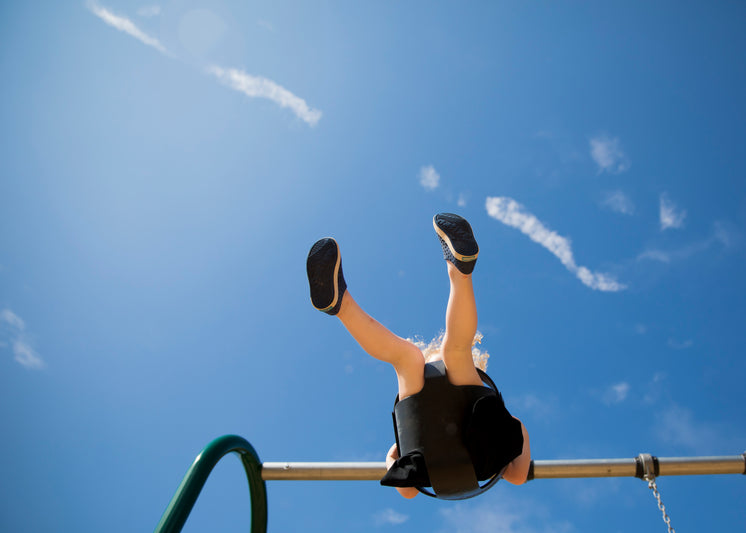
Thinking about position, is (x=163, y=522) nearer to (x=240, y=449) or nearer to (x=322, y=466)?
(x=240, y=449)

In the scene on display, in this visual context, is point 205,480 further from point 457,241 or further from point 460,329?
point 457,241

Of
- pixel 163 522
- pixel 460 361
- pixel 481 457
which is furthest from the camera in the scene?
pixel 460 361

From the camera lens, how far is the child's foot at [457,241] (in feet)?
6.99

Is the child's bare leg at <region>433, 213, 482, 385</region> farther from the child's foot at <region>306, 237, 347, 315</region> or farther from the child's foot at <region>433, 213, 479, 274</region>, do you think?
the child's foot at <region>306, 237, 347, 315</region>

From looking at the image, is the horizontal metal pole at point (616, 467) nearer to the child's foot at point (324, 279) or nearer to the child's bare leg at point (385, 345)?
the child's bare leg at point (385, 345)

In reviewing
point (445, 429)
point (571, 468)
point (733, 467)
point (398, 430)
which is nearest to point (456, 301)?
point (445, 429)

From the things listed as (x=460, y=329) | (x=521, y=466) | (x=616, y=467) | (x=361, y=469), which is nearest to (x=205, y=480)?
(x=361, y=469)

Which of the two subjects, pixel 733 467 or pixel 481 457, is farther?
pixel 733 467

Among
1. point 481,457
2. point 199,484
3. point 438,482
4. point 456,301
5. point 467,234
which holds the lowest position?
point 199,484

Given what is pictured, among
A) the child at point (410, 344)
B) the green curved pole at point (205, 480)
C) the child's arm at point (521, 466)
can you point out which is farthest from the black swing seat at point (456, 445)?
the green curved pole at point (205, 480)

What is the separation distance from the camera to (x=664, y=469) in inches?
109

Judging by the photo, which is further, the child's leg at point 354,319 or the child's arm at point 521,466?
the child's arm at point 521,466

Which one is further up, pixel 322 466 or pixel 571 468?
pixel 571 468

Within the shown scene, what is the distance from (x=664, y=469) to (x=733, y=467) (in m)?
0.43
